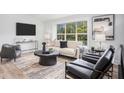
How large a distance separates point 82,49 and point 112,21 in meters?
1.58

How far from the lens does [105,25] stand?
13.9ft

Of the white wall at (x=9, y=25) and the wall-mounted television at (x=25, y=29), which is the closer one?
the white wall at (x=9, y=25)

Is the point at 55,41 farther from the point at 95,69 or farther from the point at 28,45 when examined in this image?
the point at 95,69

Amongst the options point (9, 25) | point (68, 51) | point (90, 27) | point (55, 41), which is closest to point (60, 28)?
point (55, 41)

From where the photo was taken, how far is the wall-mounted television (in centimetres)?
560

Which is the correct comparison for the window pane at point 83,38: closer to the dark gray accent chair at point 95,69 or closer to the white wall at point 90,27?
the white wall at point 90,27

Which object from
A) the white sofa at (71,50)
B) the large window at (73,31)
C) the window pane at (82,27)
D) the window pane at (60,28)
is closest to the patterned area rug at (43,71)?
the white sofa at (71,50)

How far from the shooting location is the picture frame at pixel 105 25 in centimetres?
409
